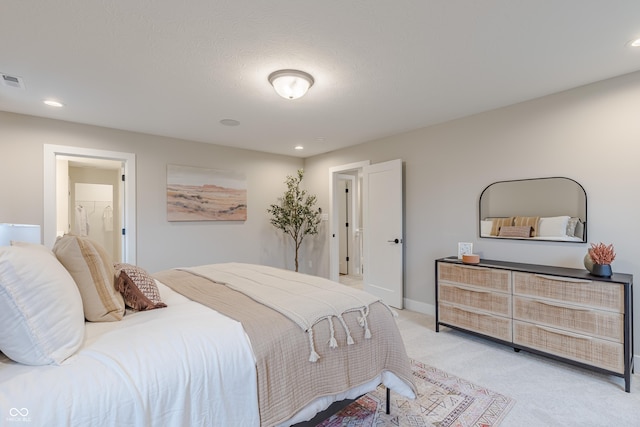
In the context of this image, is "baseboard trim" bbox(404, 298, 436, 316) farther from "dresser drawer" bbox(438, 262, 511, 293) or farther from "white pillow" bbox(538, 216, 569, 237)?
"white pillow" bbox(538, 216, 569, 237)

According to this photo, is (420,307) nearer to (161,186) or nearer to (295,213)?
(295,213)

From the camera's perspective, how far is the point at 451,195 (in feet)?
12.1

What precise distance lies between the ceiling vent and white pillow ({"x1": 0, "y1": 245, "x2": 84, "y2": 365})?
2.27 metres

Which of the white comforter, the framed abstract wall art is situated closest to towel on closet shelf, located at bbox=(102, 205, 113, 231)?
the framed abstract wall art

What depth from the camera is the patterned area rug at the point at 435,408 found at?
1873 millimetres

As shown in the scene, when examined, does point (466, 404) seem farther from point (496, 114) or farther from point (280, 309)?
point (496, 114)

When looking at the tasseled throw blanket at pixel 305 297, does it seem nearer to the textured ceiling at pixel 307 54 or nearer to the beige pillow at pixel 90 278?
the beige pillow at pixel 90 278

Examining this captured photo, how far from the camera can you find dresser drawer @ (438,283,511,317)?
2.83m

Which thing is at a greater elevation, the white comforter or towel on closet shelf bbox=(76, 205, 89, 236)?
towel on closet shelf bbox=(76, 205, 89, 236)

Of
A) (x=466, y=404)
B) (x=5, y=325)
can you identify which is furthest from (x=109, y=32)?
(x=466, y=404)

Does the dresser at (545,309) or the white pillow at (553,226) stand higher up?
the white pillow at (553,226)

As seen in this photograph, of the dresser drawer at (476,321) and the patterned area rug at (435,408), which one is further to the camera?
the dresser drawer at (476,321)

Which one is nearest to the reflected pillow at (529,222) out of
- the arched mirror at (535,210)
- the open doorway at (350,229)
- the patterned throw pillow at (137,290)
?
the arched mirror at (535,210)

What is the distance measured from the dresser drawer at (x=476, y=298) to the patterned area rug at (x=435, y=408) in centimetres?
88
